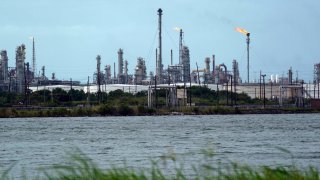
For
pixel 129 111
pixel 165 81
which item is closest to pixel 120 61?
pixel 165 81

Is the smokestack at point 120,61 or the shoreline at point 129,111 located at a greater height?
the smokestack at point 120,61

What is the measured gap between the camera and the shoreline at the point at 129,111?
85.4 m

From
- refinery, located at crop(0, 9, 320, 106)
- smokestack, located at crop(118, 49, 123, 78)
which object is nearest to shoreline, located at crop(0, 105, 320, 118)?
refinery, located at crop(0, 9, 320, 106)

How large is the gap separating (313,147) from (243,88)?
10179 centimetres

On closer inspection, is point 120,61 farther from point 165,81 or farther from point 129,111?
point 129,111

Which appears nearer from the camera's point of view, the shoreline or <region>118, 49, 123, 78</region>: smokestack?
the shoreline

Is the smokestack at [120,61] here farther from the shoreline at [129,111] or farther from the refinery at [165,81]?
the shoreline at [129,111]

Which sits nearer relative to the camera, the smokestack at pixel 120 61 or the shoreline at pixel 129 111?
the shoreline at pixel 129 111

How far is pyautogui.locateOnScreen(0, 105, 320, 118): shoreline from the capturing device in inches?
3361

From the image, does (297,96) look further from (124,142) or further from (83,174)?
(83,174)

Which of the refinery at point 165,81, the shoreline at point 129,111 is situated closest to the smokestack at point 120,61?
the refinery at point 165,81

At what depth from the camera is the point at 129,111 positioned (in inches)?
3526

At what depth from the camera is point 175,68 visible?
142 meters

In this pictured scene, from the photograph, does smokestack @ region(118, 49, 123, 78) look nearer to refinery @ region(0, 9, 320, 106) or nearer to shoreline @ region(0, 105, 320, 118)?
refinery @ region(0, 9, 320, 106)
